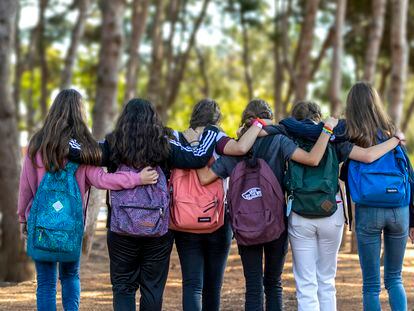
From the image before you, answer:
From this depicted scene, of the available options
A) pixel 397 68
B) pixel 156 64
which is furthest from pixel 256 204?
pixel 156 64

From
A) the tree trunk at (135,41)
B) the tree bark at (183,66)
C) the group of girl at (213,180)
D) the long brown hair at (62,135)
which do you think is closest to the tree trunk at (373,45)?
the group of girl at (213,180)

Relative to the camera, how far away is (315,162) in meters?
6.21

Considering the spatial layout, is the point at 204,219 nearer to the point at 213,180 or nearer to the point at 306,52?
the point at 213,180

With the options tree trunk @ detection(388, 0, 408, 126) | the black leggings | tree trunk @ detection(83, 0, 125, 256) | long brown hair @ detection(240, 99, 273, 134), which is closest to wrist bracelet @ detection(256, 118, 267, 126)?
long brown hair @ detection(240, 99, 273, 134)

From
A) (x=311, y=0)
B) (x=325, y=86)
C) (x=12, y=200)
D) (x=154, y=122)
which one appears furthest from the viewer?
(x=325, y=86)

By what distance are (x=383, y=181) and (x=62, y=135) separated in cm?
255

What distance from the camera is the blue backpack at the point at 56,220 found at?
609cm

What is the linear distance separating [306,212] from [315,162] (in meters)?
0.39

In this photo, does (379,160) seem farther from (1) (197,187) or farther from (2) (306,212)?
(1) (197,187)

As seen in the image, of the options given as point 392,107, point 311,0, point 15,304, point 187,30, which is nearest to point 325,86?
point 187,30

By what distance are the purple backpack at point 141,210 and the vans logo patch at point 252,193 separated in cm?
62

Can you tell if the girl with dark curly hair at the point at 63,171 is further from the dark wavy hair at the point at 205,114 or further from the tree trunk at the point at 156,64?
the tree trunk at the point at 156,64

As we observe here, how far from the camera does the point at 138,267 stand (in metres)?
6.21

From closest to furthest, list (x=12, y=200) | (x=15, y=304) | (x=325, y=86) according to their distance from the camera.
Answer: (x=15, y=304), (x=12, y=200), (x=325, y=86)
